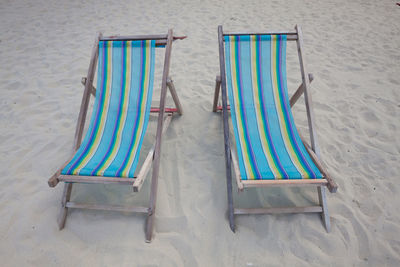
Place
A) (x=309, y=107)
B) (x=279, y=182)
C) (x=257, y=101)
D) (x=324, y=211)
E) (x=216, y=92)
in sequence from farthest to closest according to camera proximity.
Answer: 1. (x=216, y=92)
2. (x=257, y=101)
3. (x=309, y=107)
4. (x=324, y=211)
5. (x=279, y=182)

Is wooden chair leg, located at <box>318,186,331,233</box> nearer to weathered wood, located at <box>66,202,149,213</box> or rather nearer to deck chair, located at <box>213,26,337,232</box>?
deck chair, located at <box>213,26,337,232</box>

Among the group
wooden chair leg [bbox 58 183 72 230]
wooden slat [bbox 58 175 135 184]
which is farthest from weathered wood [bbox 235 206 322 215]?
wooden chair leg [bbox 58 183 72 230]

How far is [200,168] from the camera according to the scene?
2.07 m

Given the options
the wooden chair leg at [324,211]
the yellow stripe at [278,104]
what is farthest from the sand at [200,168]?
the yellow stripe at [278,104]

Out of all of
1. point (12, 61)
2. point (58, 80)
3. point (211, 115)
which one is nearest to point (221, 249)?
point (211, 115)

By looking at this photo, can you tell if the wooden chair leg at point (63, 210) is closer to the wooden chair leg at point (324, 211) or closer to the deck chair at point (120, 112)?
the deck chair at point (120, 112)

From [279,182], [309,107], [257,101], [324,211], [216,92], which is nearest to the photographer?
[279,182]

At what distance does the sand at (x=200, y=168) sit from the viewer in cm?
157

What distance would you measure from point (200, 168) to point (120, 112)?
2.62 feet

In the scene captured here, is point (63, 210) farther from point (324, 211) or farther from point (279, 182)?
point (324, 211)

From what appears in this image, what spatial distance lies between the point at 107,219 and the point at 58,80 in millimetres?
2209

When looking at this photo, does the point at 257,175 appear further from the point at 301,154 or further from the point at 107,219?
the point at 107,219

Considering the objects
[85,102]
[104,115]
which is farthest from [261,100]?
[85,102]

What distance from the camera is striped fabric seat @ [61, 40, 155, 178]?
1767 mm
